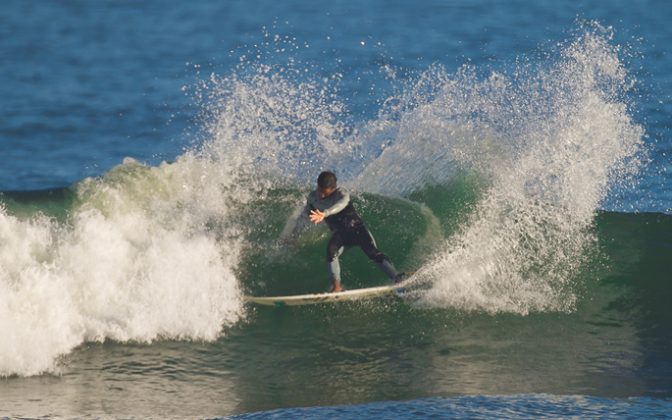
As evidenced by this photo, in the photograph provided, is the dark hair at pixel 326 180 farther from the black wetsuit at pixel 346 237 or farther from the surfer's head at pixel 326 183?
the black wetsuit at pixel 346 237

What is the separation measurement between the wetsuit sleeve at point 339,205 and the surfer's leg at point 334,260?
12.7 inches

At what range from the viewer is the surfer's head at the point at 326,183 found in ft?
43.9

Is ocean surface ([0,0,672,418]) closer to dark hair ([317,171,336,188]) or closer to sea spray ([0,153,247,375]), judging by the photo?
sea spray ([0,153,247,375])

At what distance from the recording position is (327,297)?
1377 centimetres

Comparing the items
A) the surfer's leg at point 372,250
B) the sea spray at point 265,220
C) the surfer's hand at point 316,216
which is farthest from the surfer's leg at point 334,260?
the sea spray at point 265,220

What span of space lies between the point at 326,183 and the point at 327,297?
129cm

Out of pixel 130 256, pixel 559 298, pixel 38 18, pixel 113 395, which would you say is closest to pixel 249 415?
pixel 113 395

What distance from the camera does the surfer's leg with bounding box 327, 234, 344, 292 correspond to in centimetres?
1368

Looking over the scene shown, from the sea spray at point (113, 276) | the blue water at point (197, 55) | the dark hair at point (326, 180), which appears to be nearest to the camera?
the sea spray at point (113, 276)

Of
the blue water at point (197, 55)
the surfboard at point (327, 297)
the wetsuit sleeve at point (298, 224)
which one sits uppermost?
the blue water at point (197, 55)

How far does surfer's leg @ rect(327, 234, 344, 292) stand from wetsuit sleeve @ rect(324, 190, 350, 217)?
1.05 ft

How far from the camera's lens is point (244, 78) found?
26984 mm

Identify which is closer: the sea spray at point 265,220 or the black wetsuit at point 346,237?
the sea spray at point 265,220

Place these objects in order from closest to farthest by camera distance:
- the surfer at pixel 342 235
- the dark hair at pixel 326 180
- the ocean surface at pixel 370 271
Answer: the ocean surface at pixel 370 271, the dark hair at pixel 326 180, the surfer at pixel 342 235
